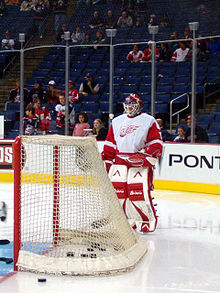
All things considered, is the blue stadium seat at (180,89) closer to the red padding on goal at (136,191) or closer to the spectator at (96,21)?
the spectator at (96,21)

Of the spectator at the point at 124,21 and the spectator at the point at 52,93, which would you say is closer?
the spectator at the point at 124,21

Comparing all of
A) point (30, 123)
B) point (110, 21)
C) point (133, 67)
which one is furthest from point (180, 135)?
point (110, 21)

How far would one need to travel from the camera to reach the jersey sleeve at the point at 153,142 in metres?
5.45

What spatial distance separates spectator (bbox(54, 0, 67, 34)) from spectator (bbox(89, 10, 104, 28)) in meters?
0.45

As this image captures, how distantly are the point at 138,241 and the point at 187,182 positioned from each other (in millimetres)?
3947

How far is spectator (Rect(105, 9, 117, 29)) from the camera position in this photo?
32.7 feet

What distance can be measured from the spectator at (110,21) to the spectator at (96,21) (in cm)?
8

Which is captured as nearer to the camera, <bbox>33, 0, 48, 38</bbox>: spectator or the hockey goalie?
the hockey goalie

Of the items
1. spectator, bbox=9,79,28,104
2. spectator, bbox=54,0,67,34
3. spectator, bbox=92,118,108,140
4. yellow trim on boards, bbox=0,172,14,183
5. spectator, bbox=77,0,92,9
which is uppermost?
spectator, bbox=77,0,92,9

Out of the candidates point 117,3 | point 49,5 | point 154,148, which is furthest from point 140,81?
point 154,148

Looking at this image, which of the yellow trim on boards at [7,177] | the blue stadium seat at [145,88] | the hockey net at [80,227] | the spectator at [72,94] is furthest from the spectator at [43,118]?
the hockey net at [80,227]

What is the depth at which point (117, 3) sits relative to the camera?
1029 centimetres

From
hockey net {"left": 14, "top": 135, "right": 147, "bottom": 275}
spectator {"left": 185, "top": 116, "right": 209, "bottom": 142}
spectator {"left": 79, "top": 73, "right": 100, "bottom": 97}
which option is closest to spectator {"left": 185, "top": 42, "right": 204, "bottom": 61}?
spectator {"left": 185, "top": 116, "right": 209, "bottom": 142}

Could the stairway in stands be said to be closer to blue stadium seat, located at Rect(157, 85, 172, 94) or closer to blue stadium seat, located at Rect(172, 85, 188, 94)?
blue stadium seat, located at Rect(157, 85, 172, 94)
